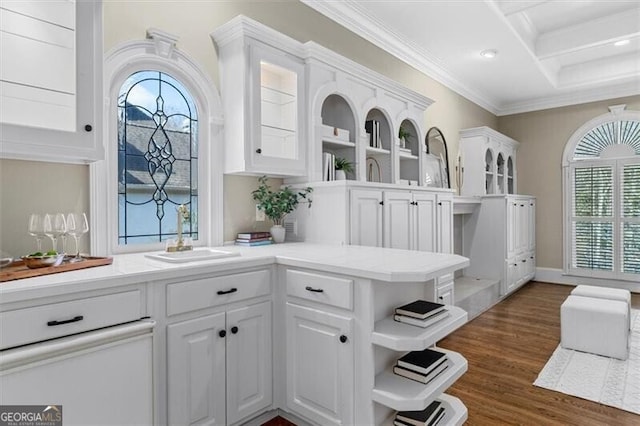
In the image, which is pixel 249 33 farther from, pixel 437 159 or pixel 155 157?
pixel 437 159

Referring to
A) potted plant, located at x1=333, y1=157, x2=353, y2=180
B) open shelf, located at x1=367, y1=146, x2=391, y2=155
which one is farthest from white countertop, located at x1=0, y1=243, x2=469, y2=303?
open shelf, located at x1=367, y1=146, x2=391, y2=155

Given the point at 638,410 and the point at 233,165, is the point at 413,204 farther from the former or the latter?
the point at 638,410

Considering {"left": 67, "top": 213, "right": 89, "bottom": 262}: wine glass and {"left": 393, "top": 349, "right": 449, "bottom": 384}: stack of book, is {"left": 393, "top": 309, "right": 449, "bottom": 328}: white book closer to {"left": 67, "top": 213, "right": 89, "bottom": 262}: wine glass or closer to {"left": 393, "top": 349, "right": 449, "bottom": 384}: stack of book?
{"left": 393, "top": 349, "right": 449, "bottom": 384}: stack of book

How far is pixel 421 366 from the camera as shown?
5.83ft

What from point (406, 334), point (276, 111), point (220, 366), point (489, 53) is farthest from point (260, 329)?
point (489, 53)

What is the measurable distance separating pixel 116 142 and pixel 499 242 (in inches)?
185

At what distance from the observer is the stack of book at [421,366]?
1.77 metres

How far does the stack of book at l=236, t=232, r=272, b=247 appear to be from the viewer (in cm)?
261

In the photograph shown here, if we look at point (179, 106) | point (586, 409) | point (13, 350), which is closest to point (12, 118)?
point (13, 350)

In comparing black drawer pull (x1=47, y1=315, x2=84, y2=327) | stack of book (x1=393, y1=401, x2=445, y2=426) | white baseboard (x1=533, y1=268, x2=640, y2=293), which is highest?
black drawer pull (x1=47, y1=315, x2=84, y2=327)

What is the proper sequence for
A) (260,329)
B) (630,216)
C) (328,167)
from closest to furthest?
1. (260,329)
2. (328,167)
3. (630,216)

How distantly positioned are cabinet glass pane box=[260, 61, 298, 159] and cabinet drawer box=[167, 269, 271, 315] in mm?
944

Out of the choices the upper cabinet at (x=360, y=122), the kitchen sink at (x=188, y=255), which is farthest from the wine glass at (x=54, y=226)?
the upper cabinet at (x=360, y=122)

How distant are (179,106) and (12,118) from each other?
1056 mm
